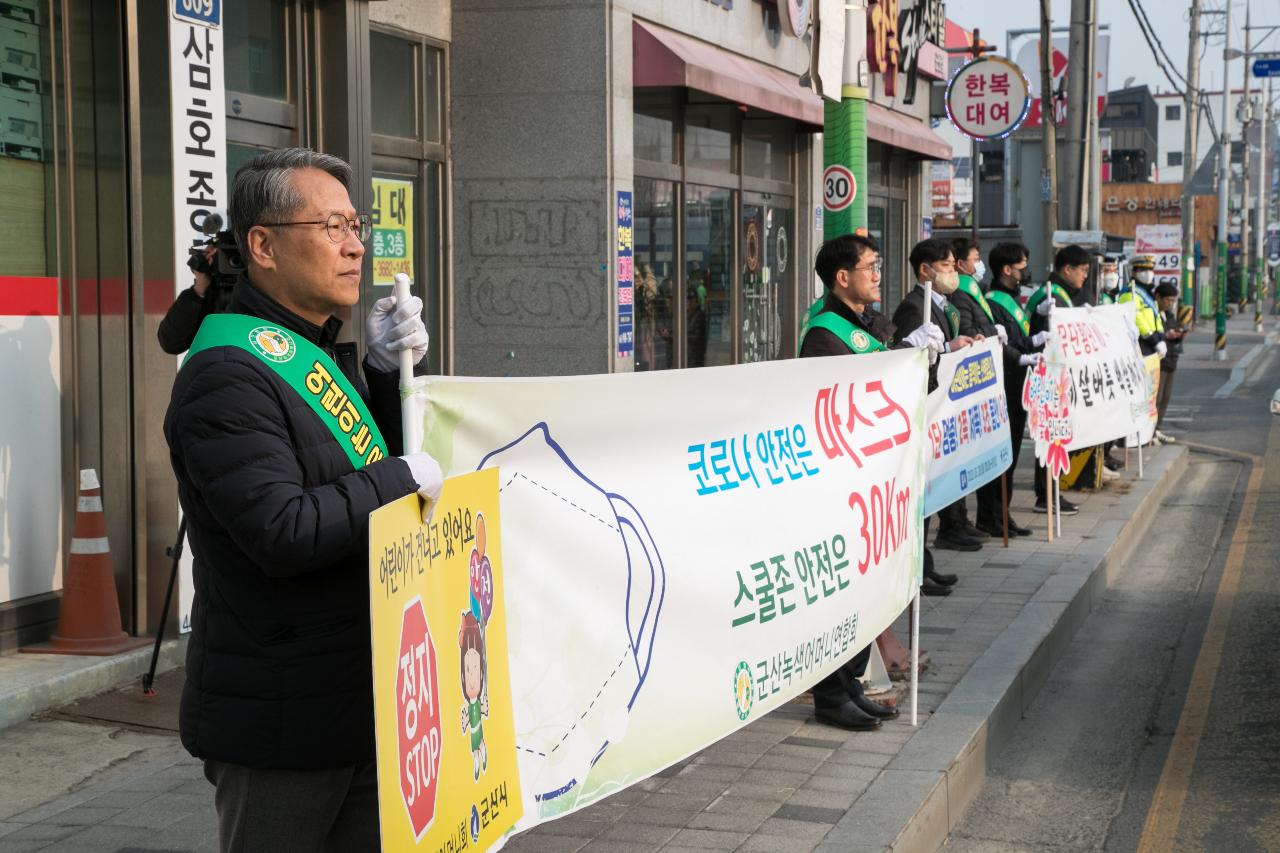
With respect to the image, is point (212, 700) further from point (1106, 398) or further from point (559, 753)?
point (1106, 398)

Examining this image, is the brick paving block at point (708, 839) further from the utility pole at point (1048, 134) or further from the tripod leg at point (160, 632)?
the utility pole at point (1048, 134)

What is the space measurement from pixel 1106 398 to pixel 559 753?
9.64 metres

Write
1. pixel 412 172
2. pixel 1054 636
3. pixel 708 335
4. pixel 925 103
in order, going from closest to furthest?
pixel 1054 636
pixel 412 172
pixel 708 335
pixel 925 103

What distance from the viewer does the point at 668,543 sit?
4168 millimetres

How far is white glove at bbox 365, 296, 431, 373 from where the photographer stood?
312 cm

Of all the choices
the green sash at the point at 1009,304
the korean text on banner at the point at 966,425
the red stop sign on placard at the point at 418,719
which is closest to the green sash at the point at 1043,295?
the green sash at the point at 1009,304

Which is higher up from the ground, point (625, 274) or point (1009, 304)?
point (625, 274)

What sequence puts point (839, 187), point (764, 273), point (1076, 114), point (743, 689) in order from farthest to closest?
point (1076, 114) → point (764, 273) → point (839, 187) → point (743, 689)

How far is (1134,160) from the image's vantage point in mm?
102438

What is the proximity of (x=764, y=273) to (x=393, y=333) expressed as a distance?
14.0 m

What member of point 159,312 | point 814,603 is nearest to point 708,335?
point 159,312

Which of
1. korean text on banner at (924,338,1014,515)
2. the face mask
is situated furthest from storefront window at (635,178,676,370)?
korean text on banner at (924,338,1014,515)

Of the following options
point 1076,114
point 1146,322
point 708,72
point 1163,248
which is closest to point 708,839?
point 708,72

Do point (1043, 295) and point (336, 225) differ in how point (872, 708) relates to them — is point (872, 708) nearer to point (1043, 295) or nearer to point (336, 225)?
point (336, 225)
